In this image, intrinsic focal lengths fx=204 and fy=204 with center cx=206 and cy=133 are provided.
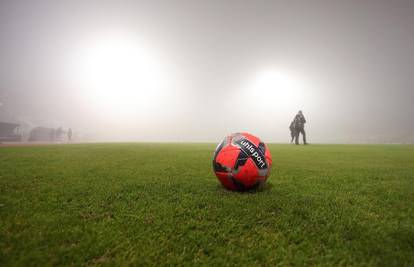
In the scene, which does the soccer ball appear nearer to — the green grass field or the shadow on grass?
the shadow on grass

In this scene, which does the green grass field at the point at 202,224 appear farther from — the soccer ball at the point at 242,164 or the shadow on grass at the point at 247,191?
the soccer ball at the point at 242,164

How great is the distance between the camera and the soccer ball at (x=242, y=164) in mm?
2855

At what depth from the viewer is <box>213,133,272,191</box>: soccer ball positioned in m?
2.86

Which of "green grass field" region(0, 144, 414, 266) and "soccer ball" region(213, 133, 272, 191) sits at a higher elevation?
"soccer ball" region(213, 133, 272, 191)

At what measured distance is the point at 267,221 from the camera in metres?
2.16

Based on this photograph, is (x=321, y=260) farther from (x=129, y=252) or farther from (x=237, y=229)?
(x=129, y=252)

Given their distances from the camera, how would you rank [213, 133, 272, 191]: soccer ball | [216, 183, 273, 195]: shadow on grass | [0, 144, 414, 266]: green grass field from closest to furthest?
1. [0, 144, 414, 266]: green grass field
2. [213, 133, 272, 191]: soccer ball
3. [216, 183, 273, 195]: shadow on grass

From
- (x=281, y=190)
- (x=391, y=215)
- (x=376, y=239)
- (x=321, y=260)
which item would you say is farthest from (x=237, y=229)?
(x=391, y=215)

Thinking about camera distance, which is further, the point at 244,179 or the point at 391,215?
the point at 244,179

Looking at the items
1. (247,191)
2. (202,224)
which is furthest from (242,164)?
(202,224)

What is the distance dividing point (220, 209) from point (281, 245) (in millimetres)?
819

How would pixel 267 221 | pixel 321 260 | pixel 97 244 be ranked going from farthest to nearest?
pixel 267 221, pixel 97 244, pixel 321 260

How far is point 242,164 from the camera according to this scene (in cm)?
284

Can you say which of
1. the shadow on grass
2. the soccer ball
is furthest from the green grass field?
the soccer ball
